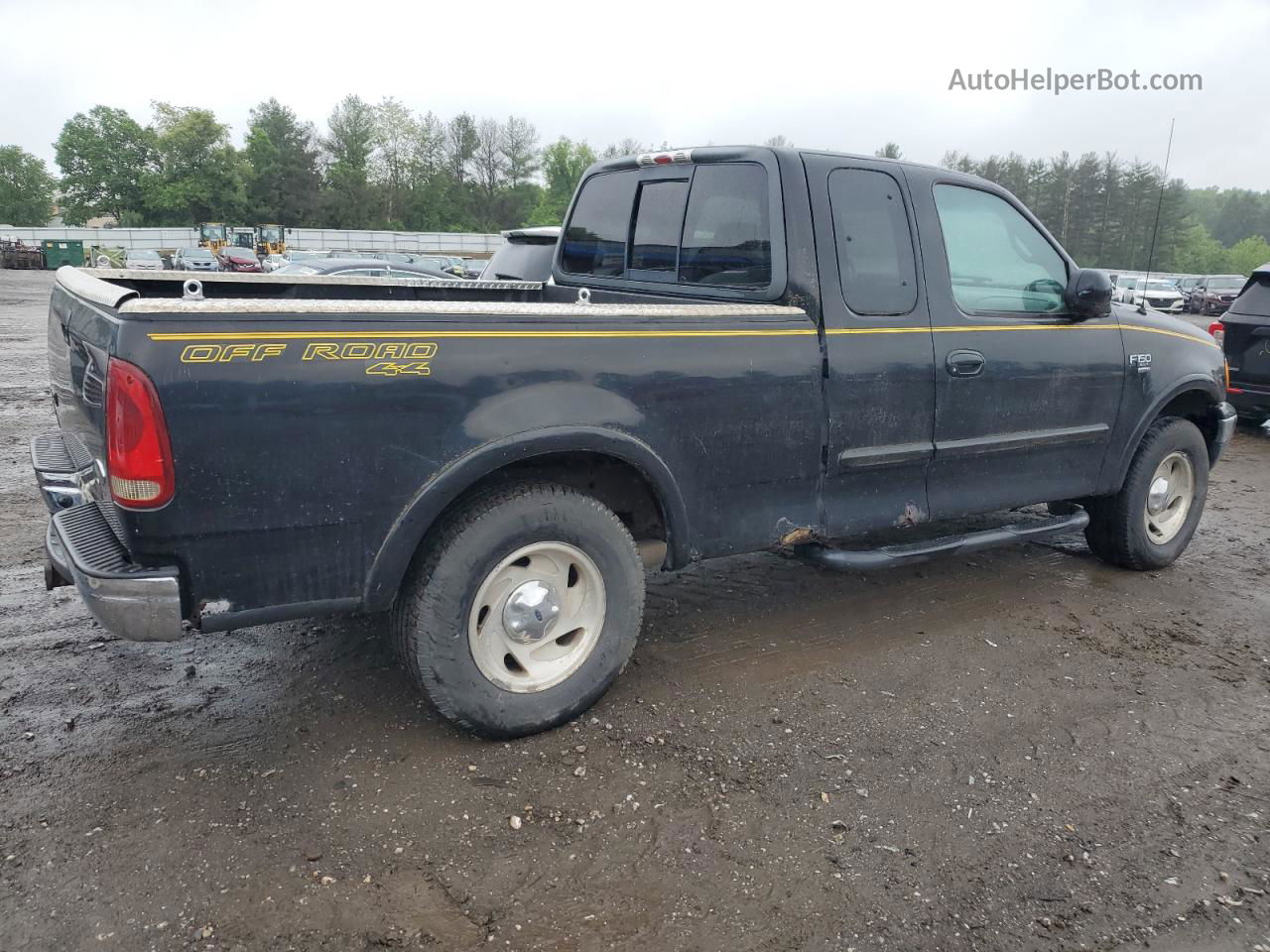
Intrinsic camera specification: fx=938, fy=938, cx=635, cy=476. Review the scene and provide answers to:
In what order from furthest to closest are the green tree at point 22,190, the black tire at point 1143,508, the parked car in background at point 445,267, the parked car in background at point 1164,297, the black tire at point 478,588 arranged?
the green tree at point 22,190 → the parked car in background at point 1164,297 → the parked car in background at point 445,267 → the black tire at point 1143,508 → the black tire at point 478,588

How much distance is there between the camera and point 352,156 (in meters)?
90.8

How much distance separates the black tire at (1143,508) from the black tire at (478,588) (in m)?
3.19

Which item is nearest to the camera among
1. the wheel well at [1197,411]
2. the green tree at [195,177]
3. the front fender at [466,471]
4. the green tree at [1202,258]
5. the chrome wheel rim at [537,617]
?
the front fender at [466,471]

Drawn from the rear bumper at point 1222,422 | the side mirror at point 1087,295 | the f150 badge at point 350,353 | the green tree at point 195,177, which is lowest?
the rear bumper at point 1222,422

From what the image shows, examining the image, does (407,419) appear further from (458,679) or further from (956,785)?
(956,785)

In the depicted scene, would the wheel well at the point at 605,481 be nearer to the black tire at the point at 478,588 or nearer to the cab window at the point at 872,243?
the black tire at the point at 478,588

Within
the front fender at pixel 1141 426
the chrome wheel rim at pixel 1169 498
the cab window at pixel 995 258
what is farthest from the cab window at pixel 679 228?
the chrome wheel rim at pixel 1169 498

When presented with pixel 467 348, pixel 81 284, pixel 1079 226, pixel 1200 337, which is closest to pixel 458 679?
pixel 467 348

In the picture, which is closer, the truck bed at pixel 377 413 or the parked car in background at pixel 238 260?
the truck bed at pixel 377 413

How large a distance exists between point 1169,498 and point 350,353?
190 inches

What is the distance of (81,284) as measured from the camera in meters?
3.31

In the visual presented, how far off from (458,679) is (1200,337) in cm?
461

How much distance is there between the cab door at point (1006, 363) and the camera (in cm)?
417

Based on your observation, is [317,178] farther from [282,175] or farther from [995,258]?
[995,258]
